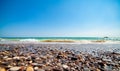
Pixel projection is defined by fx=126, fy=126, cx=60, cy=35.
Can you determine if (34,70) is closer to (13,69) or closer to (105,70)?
(13,69)

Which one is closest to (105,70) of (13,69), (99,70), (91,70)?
(99,70)

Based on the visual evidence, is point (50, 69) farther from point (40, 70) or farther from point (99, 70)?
point (99, 70)

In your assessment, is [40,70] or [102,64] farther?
[102,64]

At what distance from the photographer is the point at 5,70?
2.76 m

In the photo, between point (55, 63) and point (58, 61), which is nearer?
point (55, 63)

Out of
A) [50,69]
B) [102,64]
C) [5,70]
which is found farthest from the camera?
[102,64]

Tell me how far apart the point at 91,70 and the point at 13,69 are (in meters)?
1.82

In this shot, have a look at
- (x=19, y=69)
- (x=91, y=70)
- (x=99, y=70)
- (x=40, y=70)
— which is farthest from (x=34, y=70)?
(x=99, y=70)

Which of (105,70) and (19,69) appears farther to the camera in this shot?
(105,70)

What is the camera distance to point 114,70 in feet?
10.1

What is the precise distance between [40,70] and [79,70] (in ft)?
3.09

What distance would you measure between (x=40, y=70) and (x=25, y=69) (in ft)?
1.11

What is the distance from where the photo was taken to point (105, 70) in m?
3.07

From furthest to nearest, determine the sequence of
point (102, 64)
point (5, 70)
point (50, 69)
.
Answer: point (102, 64) → point (50, 69) → point (5, 70)
